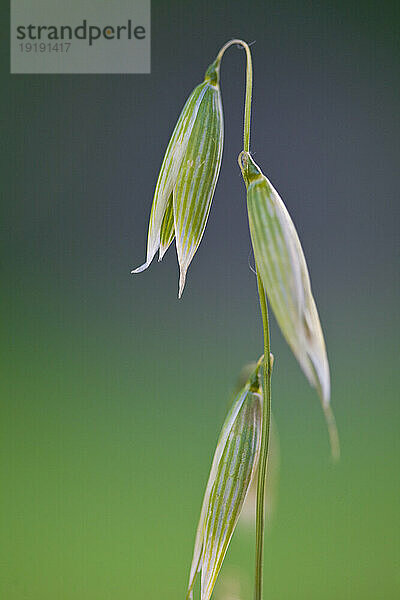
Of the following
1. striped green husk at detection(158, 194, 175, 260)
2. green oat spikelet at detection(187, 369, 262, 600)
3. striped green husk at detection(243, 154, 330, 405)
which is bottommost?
green oat spikelet at detection(187, 369, 262, 600)

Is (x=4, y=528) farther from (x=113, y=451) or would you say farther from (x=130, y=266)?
(x=130, y=266)

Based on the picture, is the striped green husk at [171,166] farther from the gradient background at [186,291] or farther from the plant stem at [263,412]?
the gradient background at [186,291]

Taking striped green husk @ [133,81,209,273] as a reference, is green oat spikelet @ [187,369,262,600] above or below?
below

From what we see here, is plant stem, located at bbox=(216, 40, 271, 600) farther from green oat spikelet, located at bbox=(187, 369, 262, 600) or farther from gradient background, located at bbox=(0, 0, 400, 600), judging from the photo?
gradient background, located at bbox=(0, 0, 400, 600)
